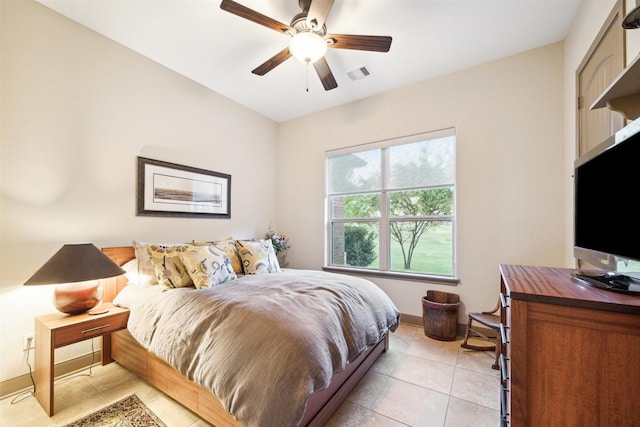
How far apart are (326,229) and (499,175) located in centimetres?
233

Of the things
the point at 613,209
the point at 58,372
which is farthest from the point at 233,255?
the point at 613,209

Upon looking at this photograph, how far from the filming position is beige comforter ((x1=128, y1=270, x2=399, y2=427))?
48.4 inches

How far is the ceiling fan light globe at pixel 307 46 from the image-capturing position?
6.30ft

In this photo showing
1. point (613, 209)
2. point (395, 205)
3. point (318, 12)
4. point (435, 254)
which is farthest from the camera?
point (395, 205)

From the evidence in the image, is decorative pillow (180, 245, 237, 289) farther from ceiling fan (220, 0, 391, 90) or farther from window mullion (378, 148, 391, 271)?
window mullion (378, 148, 391, 271)

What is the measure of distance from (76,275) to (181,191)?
145 cm

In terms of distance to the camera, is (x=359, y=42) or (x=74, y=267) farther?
(x=359, y=42)

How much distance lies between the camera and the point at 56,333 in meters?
1.72

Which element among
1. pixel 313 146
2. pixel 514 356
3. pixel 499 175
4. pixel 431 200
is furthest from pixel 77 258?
pixel 499 175

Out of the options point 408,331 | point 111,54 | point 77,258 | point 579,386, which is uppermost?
point 111,54

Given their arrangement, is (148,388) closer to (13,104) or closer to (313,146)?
(13,104)

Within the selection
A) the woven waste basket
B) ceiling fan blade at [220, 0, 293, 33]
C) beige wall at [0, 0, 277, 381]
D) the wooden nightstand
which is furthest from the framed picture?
the woven waste basket

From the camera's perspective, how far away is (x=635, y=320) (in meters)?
0.76

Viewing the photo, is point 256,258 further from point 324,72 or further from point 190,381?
point 324,72
